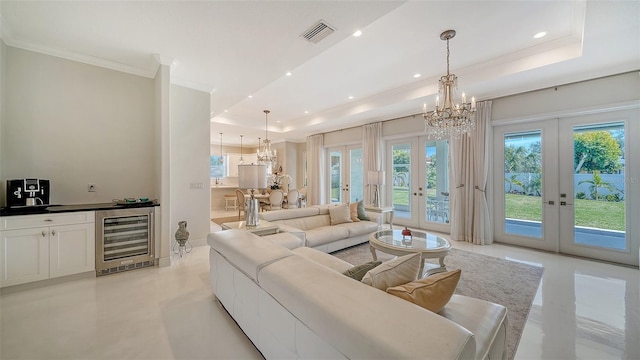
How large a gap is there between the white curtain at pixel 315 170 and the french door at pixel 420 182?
97.0 inches

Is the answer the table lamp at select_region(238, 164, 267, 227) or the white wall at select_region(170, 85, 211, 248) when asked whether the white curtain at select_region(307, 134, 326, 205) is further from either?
the table lamp at select_region(238, 164, 267, 227)

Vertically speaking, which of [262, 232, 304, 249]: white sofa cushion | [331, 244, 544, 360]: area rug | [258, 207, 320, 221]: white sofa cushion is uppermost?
[258, 207, 320, 221]: white sofa cushion

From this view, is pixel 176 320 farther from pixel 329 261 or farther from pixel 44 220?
pixel 44 220

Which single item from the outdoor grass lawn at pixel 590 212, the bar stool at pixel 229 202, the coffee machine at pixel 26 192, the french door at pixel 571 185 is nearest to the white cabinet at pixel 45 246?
the coffee machine at pixel 26 192

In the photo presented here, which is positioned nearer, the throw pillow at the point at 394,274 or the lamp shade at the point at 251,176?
the throw pillow at the point at 394,274

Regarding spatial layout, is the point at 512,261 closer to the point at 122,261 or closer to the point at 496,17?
the point at 496,17

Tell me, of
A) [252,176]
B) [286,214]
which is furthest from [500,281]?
[252,176]

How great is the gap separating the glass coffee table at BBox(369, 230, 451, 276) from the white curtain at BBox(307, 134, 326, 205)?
15.4ft

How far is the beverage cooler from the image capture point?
299cm

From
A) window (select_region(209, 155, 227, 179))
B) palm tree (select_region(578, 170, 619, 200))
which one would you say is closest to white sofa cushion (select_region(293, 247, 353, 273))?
palm tree (select_region(578, 170, 619, 200))

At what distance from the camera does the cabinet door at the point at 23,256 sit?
8.18 ft

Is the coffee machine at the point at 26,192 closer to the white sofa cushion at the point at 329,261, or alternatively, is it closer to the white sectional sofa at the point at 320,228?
the white sectional sofa at the point at 320,228

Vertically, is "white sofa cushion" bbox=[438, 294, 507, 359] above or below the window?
below

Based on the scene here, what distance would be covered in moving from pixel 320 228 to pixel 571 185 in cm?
418
